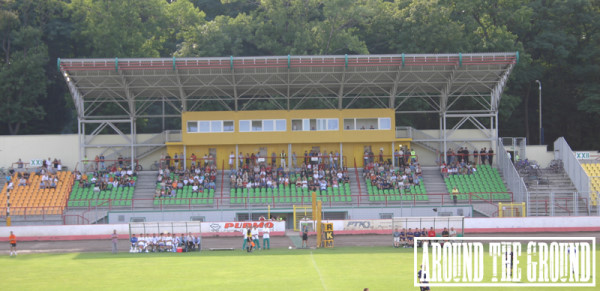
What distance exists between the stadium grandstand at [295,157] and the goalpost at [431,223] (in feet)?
23.5

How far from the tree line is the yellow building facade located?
11507 millimetres

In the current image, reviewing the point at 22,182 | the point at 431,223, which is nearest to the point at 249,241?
the point at 431,223

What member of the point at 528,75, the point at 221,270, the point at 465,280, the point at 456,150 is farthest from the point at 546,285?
the point at 528,75

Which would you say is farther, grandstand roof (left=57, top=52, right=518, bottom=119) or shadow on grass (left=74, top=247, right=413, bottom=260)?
grandstand roof (left=57, top=52, right=518, bottom=119)

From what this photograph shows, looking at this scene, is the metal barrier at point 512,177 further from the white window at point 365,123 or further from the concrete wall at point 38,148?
the concrete wall at point 38,148

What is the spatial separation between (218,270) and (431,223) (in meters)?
15.2

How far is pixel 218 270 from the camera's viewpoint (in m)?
32.1

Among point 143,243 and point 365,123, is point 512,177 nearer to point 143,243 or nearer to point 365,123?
point 365,123

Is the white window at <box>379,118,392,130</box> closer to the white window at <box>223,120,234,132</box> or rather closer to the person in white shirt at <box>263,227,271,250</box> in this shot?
the white window at <box>223,120,234,132</box>

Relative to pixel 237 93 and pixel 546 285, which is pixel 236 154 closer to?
pixel 237 93

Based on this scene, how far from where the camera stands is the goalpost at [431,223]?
41094 millimetres

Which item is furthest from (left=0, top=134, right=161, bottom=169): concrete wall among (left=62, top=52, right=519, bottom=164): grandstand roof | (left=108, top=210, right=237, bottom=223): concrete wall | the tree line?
(left=108, top=210, right=237, bottom=223): concrete wall

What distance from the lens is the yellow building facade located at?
2290 inches

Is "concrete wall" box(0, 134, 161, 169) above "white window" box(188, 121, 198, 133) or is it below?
below
